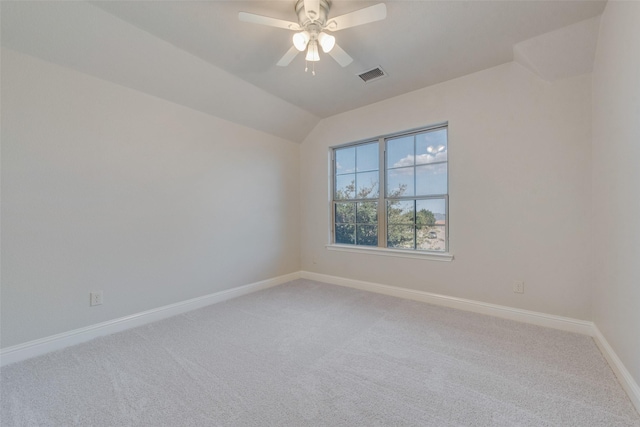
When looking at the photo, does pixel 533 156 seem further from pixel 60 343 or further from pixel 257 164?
pixel 60 343

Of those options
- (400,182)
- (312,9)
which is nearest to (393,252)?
(400,182)

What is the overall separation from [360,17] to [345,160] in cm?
238

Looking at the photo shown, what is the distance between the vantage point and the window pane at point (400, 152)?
3.39 m

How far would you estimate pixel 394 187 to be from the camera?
3.54 metres

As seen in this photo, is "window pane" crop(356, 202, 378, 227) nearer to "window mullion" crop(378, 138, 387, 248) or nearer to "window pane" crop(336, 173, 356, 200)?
"window mullion" crop(378, 138, 387, 248)

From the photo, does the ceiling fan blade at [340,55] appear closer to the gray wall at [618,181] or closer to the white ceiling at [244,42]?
the white ceiling at [244,42]

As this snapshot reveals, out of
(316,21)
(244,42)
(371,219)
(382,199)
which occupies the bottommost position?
(371,219)

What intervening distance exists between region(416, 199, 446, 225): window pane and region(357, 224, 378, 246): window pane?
0.65 m

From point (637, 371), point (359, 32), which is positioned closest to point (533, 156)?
point (637, 371)

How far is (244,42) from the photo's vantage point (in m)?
2.32

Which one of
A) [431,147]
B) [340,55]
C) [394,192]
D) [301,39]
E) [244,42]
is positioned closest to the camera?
[301,39]

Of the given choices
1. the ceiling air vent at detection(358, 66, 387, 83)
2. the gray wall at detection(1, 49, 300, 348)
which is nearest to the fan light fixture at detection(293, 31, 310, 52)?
the ceiling air vent at detection(358, 66, 387, 83)

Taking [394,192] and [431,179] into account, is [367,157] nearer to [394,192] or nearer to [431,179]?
[394,192]

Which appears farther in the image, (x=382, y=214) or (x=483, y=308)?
(x=382, y=214)
